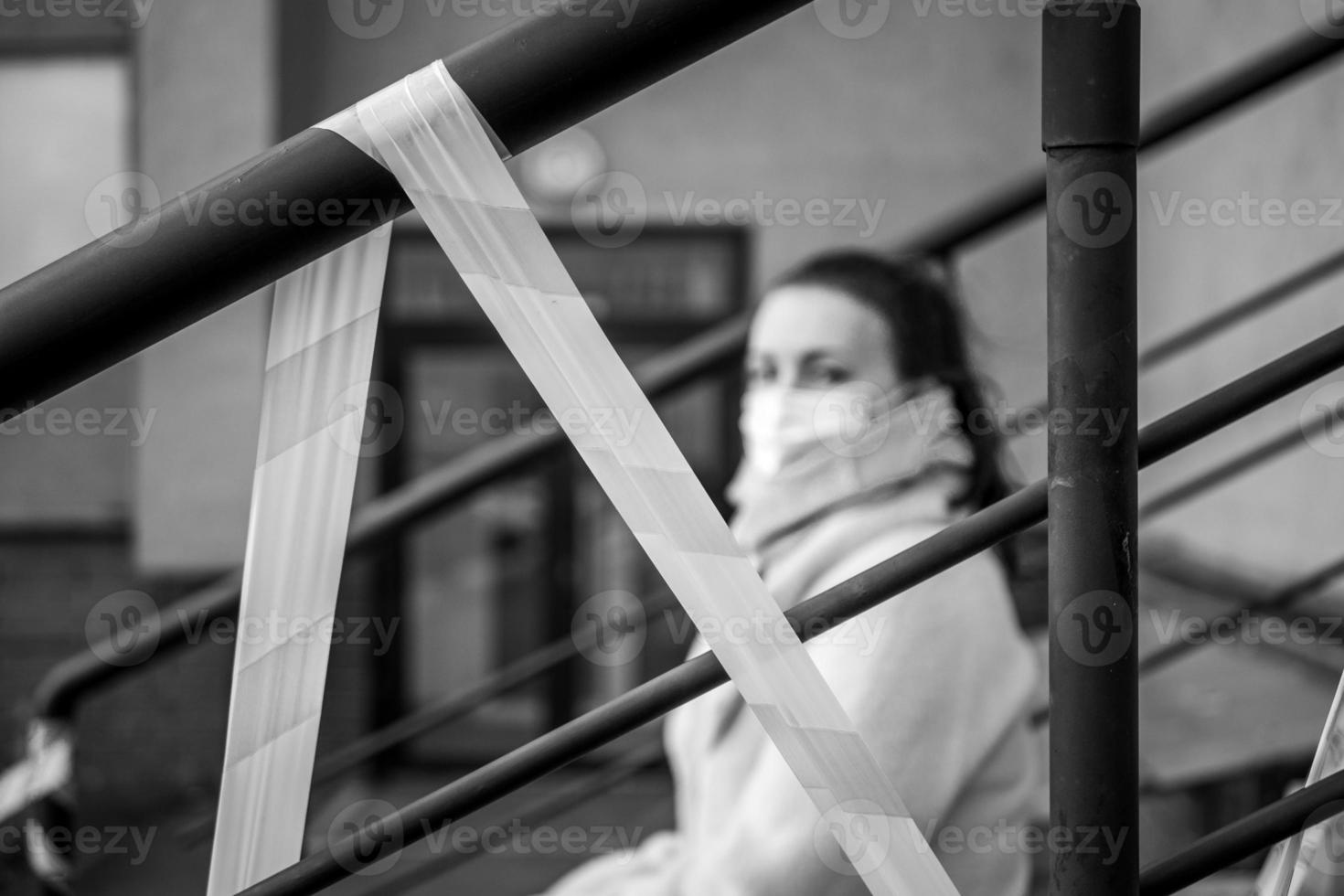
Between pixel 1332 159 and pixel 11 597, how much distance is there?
563 cm

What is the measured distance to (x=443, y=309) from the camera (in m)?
6.20

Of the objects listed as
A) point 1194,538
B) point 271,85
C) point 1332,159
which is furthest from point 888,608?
point 271,85

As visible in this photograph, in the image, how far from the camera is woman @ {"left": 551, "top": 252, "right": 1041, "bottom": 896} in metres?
1.17

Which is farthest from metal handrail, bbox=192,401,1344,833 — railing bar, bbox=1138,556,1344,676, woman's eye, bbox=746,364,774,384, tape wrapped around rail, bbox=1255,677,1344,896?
tape wrapped around rail, bbox=1255,677,1344,896

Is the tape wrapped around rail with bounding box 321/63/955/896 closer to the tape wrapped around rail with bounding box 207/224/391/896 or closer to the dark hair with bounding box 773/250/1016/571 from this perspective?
the tape wrapped around rail with bounding box 207/224/391/896

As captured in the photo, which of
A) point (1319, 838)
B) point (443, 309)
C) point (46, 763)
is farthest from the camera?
point (443, 309)

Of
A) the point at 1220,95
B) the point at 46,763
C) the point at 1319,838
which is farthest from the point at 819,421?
the point at 46,763

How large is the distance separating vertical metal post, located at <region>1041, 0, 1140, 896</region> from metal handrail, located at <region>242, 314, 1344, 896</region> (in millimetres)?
39

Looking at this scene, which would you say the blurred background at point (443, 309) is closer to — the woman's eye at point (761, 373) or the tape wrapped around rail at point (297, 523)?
the woman's eye at point (761, 373)

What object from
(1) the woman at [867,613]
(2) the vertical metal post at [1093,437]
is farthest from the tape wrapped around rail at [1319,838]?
(1) the woman at [867,613]

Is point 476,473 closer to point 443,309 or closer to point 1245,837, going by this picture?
point 1245,837

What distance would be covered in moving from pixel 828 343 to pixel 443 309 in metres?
4.95

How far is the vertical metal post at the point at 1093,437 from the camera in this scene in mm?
632

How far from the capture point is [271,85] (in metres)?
5.65
